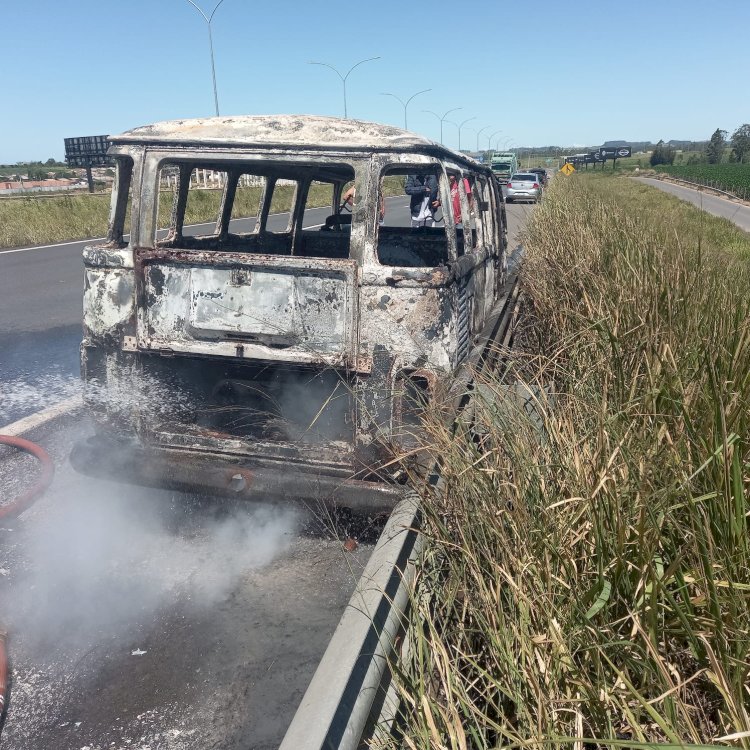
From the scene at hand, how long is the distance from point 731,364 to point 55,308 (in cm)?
934

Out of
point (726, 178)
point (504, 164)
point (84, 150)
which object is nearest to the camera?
point (84, 150)

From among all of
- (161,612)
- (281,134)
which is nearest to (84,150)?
(281,134)

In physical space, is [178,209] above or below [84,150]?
below

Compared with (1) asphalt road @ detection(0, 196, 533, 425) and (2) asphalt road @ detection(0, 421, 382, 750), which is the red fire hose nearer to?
(2) asphalt road @ detection(0, 421, 382, 750)

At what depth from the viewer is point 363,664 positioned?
164 centimetres

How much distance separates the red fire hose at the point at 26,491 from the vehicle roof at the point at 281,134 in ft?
6.54

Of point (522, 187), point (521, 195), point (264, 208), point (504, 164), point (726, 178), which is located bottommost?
point (521, 195)

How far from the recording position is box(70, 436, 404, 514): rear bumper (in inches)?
138

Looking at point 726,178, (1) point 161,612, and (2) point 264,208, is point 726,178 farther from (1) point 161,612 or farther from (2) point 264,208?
(1) point 161,612

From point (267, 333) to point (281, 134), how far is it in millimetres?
1028

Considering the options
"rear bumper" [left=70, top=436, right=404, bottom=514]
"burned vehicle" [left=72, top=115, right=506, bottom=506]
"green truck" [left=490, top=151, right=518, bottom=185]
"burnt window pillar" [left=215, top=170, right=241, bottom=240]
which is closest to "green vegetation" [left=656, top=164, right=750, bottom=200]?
"green truck" [left=490, top=151, right=518, bottom=185]

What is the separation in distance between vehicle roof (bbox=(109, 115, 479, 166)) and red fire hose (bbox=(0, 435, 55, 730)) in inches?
78.5

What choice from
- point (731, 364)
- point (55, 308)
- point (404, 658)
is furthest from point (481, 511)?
point (55, 308)

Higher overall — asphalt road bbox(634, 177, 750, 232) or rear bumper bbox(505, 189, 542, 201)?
rear bumper bbox(505, 189, 542, 201)
